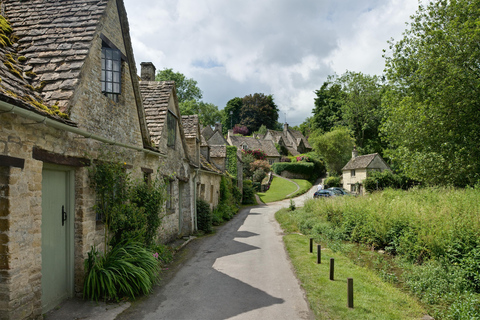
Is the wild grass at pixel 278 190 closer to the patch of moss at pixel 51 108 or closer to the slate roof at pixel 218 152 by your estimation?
the slate roof at pixel 218 152

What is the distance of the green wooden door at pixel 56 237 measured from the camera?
595 cm

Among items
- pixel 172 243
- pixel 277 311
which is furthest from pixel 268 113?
pixel 277 311

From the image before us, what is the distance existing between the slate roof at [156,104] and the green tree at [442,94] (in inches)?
693

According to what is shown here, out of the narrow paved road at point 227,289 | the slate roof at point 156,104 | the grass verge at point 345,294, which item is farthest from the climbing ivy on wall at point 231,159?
the grass verge at point 345,294

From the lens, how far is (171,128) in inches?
545

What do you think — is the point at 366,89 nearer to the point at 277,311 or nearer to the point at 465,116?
the point at 465,116

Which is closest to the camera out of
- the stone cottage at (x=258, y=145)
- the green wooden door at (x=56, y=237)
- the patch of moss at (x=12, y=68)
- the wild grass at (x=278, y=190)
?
the green wooden door at (x=56, y=237)

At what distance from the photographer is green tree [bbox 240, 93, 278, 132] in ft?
296

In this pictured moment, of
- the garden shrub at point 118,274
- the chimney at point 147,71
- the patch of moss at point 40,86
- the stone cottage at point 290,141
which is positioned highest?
the stone cottage at point 290,141

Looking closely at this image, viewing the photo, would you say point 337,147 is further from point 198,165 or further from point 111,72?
point 111,72

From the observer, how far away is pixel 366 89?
54250 mm

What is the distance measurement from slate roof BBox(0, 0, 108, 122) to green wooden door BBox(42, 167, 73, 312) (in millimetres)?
1546

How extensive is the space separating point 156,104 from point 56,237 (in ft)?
26.2

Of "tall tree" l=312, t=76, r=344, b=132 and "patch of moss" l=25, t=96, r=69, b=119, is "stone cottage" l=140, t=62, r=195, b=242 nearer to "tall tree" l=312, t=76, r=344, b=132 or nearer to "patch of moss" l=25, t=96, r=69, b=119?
"patch of moss" l=25, t=96, r=69, b=119
